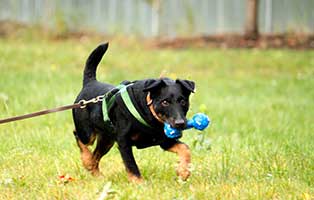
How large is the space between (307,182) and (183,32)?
1395cm

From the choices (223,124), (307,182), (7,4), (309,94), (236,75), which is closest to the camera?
→ (307,182)

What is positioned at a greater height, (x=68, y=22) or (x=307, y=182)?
(x=307, y=182)

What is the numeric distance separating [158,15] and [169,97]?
15.3 meters

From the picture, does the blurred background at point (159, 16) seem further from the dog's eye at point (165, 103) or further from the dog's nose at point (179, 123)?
the dog's nose at point (179, 123)

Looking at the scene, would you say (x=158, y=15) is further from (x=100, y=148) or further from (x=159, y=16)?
(x=100, y=148)

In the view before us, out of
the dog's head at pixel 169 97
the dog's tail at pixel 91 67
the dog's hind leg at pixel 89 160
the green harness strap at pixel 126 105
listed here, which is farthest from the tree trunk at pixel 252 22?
the dog's head at pixel 169 97

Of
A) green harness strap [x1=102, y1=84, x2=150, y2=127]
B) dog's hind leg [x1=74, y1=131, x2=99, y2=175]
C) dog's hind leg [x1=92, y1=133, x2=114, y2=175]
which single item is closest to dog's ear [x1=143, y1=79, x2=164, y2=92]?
green harness strap [x1=102, y1=84, x2=150, y2=127]

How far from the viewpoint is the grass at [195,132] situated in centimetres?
535

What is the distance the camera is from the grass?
5.35 m

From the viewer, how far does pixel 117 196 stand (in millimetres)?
4828

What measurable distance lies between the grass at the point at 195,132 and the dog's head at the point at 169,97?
0.54 metres

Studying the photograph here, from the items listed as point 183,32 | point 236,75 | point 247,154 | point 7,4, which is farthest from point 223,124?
point 7,4

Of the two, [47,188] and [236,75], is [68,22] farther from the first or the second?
[47,188]

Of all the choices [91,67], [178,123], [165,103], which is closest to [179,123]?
[178,123]
